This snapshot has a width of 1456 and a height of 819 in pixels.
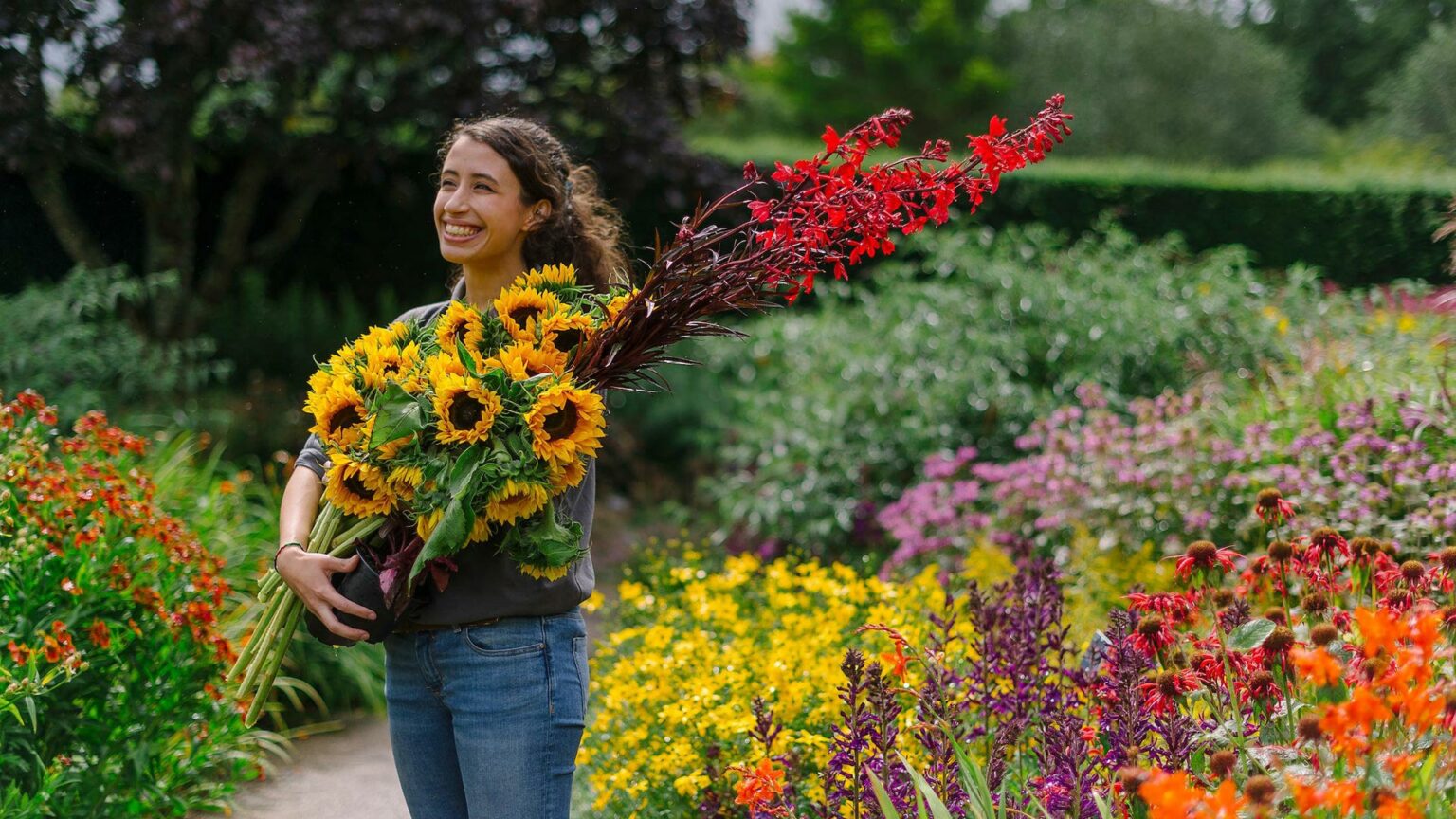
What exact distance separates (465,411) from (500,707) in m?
0.47

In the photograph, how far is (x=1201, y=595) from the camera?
2275 mm

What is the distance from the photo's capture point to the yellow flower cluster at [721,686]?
276 centimetres

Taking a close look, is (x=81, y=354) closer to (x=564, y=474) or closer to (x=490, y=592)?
(x=490, y=592)

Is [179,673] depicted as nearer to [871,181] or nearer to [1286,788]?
[871,181]

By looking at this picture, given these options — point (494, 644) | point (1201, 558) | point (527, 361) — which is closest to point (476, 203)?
point (527, 361)

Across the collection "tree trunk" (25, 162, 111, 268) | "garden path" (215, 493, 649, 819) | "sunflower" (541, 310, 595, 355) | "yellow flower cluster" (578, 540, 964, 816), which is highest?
"tree trunk" (25, 162, 111, 268)

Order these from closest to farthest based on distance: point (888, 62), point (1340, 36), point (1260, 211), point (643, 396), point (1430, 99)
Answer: point (643, 396), point (1260, 211), point (1430, 99), point (1340, 36), point (888, 62)

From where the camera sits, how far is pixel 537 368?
1779 mm

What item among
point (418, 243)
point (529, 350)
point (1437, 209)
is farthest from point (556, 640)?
point (1437, 209)

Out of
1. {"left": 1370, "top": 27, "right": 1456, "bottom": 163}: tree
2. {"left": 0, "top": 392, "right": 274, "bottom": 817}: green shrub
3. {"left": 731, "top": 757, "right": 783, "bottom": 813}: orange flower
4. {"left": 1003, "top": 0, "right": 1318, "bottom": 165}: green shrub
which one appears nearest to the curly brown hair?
{"left": 731, "top": 757, "right": 783, "bottom": 813}: orange flower

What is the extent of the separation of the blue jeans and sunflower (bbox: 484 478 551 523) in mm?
231

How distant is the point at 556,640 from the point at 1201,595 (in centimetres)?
124

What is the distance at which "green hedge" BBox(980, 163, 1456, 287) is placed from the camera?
1085cm

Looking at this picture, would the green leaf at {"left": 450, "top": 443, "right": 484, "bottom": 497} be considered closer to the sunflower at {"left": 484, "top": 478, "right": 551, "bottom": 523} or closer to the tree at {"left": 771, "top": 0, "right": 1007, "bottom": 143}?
the sunflower at {"left": 484, "top": 478, "right": 551, "bottom": 523}
